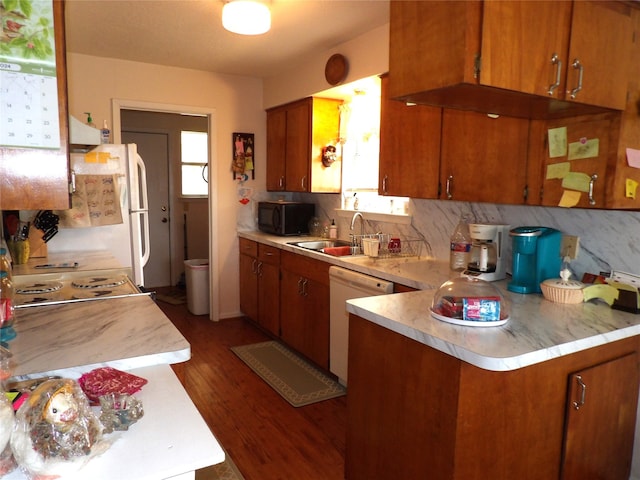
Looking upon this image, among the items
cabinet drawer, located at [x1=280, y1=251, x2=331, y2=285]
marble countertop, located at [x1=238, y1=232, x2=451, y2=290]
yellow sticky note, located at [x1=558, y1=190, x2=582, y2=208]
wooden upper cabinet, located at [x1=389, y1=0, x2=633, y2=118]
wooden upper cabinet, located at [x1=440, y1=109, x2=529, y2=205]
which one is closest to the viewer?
wooden upper cabinet, located at [x1=389, y1=0, x2=633, y2=118]

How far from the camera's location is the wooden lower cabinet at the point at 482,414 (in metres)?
1.49

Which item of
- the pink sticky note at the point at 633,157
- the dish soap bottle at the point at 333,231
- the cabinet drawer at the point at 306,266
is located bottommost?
the cabinet drawer at the point at 306,266

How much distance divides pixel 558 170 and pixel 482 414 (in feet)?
3.70

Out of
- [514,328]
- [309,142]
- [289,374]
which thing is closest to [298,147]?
[309,142]

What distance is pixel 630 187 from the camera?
5.92 feet

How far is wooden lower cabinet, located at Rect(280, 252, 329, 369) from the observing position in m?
3.21

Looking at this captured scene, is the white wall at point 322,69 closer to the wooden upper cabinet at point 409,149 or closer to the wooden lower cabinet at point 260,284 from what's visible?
the wooden upper cabinet at point 409,149

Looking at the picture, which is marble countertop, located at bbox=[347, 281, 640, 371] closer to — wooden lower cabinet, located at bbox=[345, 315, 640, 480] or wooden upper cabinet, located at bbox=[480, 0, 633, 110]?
wooden lower cabinet, located at bbox=[345, 315, 640, 480]

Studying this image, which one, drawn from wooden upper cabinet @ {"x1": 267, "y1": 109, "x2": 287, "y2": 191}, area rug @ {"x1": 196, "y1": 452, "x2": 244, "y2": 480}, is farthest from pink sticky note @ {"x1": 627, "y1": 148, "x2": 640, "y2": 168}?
wooden upper cabinet @ {"x1": 267, "y1": 109, "x2": 287, "y2": 191}

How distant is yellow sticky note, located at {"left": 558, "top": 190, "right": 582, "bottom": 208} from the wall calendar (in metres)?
1.89

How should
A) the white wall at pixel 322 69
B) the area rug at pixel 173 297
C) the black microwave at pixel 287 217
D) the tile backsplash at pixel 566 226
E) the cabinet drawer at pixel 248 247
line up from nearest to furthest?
the tile backsplash at pixel 566 226, the white wall at pixel 322 69, the black microwave at pixel 287 217, the cabinet drawer at pixel 248 247, the area rug at pixel 173 297

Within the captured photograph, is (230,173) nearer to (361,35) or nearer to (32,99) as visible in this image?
(361,35)

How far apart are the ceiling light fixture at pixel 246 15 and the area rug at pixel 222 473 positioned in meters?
2.32

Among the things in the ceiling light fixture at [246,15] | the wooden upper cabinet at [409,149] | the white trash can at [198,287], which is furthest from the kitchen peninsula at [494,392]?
the white trash can at [198,287]
